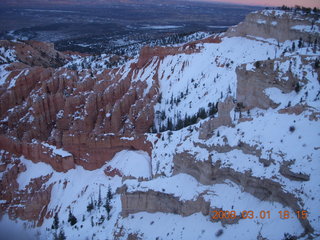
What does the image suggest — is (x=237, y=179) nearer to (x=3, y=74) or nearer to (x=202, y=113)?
(x=202, y=113)

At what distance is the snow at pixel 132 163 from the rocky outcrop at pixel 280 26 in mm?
23892

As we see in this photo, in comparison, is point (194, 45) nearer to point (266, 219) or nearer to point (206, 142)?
point (206, 142)

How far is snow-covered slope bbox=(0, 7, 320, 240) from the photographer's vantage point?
47.2 feet

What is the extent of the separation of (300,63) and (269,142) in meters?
7.34

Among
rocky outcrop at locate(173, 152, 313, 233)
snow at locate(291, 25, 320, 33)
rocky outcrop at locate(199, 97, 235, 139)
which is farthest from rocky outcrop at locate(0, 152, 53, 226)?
snow at locate(291, 25, 320, 33)

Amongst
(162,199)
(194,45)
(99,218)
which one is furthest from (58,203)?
(194,45)

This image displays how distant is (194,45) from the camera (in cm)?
4800

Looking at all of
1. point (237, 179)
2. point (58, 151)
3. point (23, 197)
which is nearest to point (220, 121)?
point (237, 179)

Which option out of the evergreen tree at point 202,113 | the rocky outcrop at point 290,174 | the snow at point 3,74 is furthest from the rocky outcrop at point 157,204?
the snow at point 3,74

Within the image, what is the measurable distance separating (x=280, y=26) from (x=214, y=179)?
31651 millimetres

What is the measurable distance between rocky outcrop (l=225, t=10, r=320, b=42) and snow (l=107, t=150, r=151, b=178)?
23.9 meters

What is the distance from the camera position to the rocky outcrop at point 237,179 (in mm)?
14086
